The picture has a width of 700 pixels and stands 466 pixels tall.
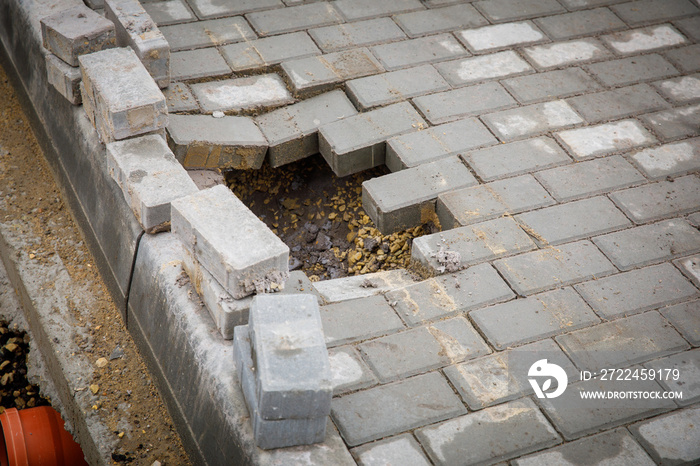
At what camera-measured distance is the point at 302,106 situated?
5.21 metres

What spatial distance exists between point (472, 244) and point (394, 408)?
4.24 feet

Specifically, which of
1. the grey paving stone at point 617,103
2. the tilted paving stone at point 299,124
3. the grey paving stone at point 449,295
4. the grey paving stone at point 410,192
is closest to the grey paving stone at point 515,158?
the grey paving stone at point 410,192

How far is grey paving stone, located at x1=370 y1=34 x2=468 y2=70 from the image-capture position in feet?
18.3

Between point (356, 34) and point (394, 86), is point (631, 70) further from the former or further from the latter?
point (356, 34)

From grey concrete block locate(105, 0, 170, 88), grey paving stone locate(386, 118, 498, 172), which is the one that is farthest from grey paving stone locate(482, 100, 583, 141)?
grey concrete block locate(105, 0, 170, 88)

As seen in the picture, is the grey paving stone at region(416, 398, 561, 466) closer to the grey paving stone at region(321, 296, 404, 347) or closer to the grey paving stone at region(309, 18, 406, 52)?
the grey paving stone at region(321, 296, 404, 347)

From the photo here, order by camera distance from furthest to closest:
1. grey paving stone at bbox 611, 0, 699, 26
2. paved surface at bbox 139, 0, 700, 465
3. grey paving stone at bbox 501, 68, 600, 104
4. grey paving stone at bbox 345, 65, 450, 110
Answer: grey paving stone at bbox 611, 0, 699, 26 < grey paving stone at bbox 501, 68, 600, 104 < grey paving stone at bbox 345, 65, 450, 110 < paved surface at bbox 139, 0, 700, 465

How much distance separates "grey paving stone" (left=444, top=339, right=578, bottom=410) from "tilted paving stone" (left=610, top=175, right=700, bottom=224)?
1.34 meters

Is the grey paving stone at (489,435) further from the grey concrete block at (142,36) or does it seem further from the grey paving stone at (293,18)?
the grey paving stone at (293,18)

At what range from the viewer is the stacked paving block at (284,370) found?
9.42 feet

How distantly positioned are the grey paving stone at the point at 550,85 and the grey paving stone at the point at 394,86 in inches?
22.2

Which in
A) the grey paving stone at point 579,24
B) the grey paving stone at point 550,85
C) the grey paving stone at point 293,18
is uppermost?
the grey paving stone at point 579,24

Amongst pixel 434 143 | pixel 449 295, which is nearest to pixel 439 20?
pixel 434 143

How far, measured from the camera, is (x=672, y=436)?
338 centimetres
